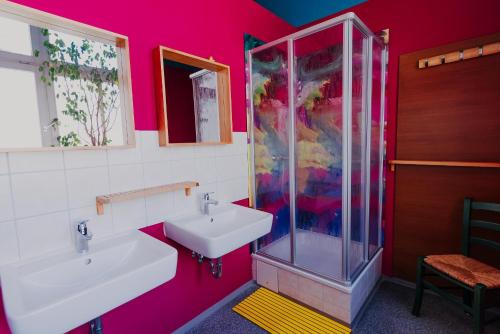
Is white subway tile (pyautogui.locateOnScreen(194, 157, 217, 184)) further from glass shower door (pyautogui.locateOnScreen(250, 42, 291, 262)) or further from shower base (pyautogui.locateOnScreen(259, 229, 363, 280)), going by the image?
shower base (pyautogui.locateOnScreen(259, 229, 363, 280))

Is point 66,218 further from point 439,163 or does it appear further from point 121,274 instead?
point 439,163

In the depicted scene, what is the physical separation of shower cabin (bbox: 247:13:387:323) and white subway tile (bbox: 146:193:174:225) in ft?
2.74

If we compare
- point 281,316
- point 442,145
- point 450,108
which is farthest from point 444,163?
point 281,316

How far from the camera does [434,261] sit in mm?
1688

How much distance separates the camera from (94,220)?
1.30 meters

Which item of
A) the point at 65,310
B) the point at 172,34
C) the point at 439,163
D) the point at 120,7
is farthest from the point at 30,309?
the point at 439,163

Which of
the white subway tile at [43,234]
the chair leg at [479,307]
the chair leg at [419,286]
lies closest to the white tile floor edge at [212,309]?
the white subway tile at [43,234]

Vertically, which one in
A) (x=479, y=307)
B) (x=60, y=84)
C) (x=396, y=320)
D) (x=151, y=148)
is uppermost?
(x=60, y=84)

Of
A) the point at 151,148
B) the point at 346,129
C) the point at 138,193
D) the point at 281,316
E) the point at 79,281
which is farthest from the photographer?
the point at 281,316

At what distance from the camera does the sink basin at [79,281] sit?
2.59 feet

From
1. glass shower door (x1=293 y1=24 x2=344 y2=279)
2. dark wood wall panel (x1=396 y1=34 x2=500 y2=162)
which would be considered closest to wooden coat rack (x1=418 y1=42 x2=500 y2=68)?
dark wood wall panel (x1=396 y1=34 x2=500 y2=162)

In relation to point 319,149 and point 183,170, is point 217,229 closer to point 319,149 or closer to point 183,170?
point 183,170

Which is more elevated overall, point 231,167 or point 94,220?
point 231,167

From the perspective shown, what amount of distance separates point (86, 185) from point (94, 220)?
186 millimetres
